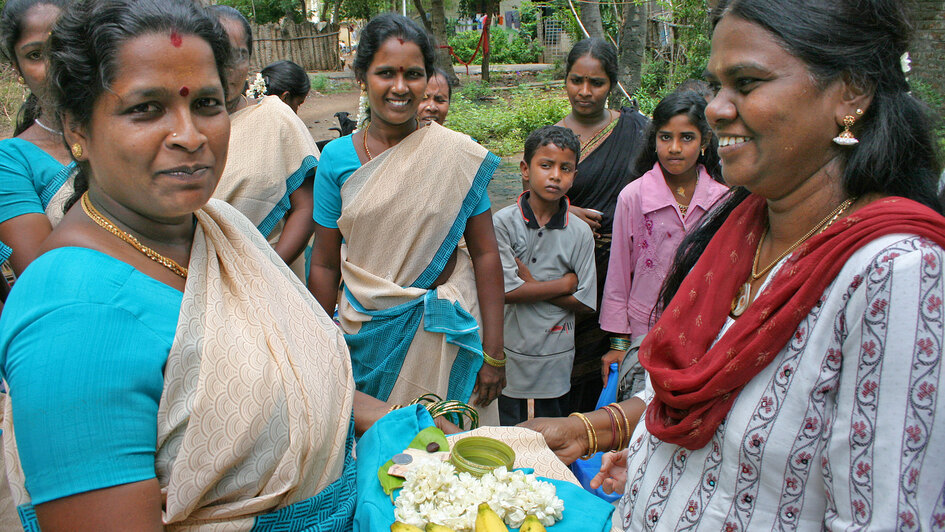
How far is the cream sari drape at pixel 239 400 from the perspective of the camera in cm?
126

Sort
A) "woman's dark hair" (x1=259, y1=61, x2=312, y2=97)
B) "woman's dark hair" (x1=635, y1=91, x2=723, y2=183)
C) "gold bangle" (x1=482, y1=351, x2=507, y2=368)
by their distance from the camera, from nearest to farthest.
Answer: "gold bangle" (x1=482, y1=351, x2=507, y2=368) < "woman's dark hair" (x1=635, y1=91, x2=723, y2=183) < "woman's dark hair" (x1=259, y1=61, x2=312, y2=97)

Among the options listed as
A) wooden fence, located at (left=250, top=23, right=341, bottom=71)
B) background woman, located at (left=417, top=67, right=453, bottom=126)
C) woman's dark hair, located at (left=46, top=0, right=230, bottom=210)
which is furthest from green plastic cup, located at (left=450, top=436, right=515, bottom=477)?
wooden fence, located at (left=250, top=23, right=341, bottom=71)

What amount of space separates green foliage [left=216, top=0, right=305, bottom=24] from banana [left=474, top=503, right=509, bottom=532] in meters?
28.1

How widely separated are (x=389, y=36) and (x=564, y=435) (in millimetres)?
1911

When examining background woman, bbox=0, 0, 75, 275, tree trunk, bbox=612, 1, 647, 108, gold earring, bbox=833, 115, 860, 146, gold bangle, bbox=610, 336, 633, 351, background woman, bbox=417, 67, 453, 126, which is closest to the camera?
gold earring, bbox=833, 115, 860, 146

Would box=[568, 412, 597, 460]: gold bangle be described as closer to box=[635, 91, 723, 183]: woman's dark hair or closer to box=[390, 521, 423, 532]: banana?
box=[390, 521, 423, 532]: banana

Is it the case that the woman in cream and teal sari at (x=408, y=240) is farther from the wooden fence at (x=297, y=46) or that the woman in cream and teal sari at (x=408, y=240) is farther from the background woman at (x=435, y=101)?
the wooden fence at (x=297, y=46)

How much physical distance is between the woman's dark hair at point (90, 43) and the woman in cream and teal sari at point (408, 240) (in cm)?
153

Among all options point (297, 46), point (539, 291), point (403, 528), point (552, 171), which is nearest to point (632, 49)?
point (552, 171)

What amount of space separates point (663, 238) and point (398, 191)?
1386 mm

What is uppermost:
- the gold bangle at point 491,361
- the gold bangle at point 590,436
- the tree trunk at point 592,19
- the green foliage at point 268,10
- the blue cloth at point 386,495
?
the green foliage at point 268,10

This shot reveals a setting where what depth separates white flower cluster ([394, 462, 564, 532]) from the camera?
143cm

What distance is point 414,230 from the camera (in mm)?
2889

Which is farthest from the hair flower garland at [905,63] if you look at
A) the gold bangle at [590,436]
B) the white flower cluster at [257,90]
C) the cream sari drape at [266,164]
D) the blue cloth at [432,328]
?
the white flower cluster at [257,90]
